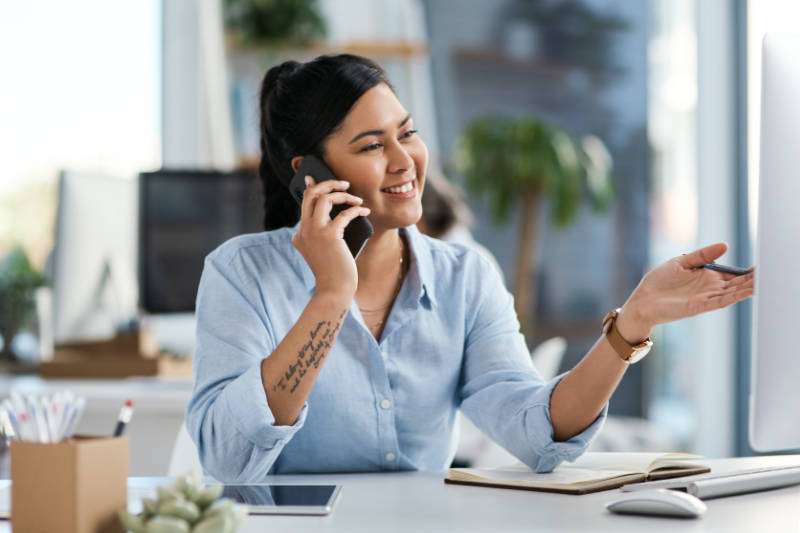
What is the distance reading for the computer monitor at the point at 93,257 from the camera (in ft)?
9.56

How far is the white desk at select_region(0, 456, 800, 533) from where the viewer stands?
1.18 meters

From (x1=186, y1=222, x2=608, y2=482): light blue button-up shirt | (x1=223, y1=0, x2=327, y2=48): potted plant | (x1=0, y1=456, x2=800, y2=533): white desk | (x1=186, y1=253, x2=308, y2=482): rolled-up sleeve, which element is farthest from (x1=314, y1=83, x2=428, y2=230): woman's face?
(x1=223, y1=0, x2=327, y2=48): potted plant

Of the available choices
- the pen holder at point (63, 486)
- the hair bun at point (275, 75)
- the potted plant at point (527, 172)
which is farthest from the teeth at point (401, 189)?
the potted plant at point (527, 172)

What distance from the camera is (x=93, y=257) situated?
297cm

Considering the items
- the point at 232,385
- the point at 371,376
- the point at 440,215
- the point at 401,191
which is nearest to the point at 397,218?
the point at 401,191

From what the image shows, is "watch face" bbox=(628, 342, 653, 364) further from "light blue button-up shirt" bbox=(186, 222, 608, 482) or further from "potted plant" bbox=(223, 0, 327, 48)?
"potted plant" bbox=(223, 0, 327, 48)

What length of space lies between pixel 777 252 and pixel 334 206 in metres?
0.75

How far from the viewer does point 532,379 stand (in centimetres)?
177

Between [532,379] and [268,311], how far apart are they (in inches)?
16.9

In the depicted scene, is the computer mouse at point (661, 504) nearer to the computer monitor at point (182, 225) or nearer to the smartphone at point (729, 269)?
the smartphone at point (729, 269)

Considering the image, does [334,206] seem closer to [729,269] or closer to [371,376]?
[371,376]

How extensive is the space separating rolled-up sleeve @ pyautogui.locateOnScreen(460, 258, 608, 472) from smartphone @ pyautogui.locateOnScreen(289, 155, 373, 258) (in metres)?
0.22

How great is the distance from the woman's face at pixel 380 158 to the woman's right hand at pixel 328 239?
8 cm

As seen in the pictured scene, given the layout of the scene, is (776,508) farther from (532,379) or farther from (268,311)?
(268,311)
